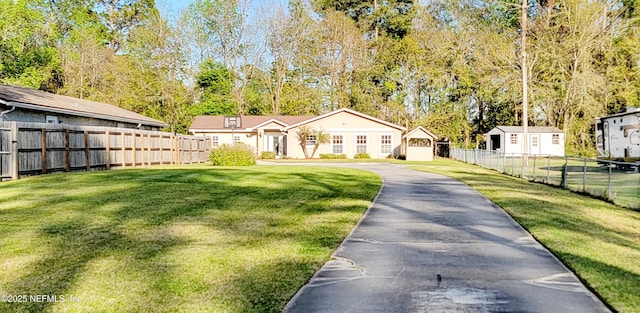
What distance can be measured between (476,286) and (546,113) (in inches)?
1706

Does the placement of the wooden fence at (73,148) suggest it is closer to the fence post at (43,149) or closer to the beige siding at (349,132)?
the fence post at (43,149)

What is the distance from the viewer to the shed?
35406mm

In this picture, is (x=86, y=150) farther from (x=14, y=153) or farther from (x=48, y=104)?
(x=48, y=104)

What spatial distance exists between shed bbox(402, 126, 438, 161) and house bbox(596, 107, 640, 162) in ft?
45.8

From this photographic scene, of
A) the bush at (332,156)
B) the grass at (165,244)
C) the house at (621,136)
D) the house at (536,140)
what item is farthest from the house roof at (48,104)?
the house at (536,140)

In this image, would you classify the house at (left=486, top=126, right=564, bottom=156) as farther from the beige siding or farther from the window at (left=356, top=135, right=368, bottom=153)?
the window at (left=356, top=135, right=368, bottom=153)

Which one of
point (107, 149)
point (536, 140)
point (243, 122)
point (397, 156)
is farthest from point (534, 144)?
point (107, 149)

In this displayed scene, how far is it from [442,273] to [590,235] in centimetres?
361

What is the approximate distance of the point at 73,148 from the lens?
1827cm

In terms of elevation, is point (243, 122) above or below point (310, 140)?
above

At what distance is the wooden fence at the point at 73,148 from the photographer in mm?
15312

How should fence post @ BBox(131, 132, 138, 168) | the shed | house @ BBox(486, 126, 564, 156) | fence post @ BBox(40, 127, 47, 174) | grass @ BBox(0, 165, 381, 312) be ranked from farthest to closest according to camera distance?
1. house @ BBox(486, 126, 564, 156)
2. the shed
3. fence post @ BBox(131, 132, 138, 168)
4. fence post @ BBox(40, 127, 47, 174)
5. grass @ BBox(0, 165, 381, 312)

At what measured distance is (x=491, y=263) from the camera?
5.62 meters

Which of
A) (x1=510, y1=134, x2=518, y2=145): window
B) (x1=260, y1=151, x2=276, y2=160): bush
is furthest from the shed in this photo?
(x1=260, y1=151, x2=276, y2=160): bush
